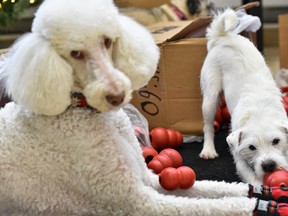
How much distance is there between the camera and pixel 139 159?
159cm

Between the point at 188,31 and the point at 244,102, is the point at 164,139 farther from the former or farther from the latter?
the point at 188,31

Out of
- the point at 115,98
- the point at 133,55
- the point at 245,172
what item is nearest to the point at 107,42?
the point at 133,55

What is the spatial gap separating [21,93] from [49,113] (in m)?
0.10

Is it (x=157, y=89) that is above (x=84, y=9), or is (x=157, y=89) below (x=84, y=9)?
below

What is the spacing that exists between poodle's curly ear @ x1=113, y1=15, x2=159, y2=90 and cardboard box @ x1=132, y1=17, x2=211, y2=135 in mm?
1095

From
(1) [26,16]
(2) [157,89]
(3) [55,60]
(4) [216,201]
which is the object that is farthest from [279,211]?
(1) [26,16]

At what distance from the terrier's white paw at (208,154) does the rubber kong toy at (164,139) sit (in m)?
0.17

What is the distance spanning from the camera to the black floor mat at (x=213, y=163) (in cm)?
214

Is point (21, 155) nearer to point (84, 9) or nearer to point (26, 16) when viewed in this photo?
point (84, 9)

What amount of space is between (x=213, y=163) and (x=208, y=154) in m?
0.09

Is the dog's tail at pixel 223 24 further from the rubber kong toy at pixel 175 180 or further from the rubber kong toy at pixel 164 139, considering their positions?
the rubber kong toy at pixel 175 180

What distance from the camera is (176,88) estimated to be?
2.62 m

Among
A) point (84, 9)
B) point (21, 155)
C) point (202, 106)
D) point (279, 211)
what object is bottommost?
point (202, 106)

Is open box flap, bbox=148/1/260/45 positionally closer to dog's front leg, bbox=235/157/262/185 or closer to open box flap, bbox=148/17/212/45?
open box flap, bbox=148/17/212/45
